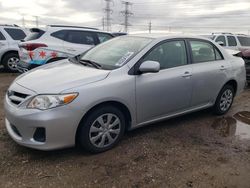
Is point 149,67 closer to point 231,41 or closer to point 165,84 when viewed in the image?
point 165,84

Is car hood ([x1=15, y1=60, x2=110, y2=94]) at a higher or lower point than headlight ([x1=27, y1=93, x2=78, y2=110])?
higher

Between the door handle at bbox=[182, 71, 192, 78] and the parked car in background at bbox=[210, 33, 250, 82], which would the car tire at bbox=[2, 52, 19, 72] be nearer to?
the door handle at bbox=[182, 71, 192, 78]

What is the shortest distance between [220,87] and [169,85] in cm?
144

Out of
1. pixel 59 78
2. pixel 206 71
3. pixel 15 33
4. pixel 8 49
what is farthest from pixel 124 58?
pixel 15 33

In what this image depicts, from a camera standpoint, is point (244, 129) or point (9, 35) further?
point (9, 35)

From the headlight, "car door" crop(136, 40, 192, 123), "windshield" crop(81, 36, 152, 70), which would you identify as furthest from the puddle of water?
the headlight

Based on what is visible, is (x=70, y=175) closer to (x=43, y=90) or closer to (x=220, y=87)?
(x=43, y=90)

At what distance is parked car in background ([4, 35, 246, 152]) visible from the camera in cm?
321

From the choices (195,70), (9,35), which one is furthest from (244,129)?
(9,35)

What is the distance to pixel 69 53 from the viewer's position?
771 cm

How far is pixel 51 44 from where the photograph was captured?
7453 millimetres

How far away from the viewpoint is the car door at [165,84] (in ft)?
12.7

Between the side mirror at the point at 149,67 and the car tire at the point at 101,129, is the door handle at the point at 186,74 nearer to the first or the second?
the side mirror at the point at 149,67

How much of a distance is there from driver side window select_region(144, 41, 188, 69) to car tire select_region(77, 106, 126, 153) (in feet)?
3.10
